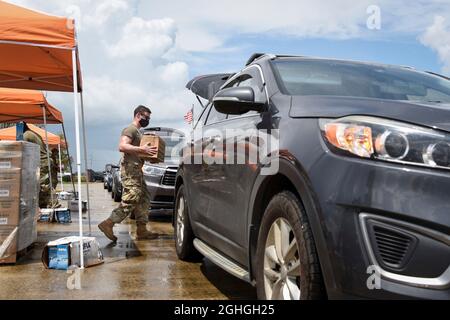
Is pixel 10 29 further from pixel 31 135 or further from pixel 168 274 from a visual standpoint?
pixel 31 135

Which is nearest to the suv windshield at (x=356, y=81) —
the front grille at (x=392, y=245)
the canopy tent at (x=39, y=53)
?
the front grille at (x=392, y=245)

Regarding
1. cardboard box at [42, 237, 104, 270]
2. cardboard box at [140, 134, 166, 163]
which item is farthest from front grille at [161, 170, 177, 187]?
cardboard box at [42, 237, 104, 270]

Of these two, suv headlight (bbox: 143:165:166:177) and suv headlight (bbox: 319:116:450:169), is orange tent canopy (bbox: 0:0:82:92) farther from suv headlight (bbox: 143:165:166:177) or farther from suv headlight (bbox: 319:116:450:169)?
suv headlight (bbox: 319:116:450:169)

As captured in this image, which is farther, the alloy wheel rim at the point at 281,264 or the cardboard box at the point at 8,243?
the cardboard box at the point at 8,243

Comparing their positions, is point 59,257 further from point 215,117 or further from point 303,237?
point 303,237

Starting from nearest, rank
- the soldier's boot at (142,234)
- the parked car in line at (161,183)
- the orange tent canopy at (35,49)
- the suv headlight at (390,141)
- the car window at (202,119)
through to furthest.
A: 1. the suv headlight at (390,141)
2. the orange tent canopy at (35,49)
3. the car window at (202,119)
4. the soldier's boot at (142,234)
5. the parked car in line at (161,183)

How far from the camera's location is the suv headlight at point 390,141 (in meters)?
2.06

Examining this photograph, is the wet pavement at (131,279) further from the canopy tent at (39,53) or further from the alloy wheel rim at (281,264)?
the alloy wheel rim at (281,264)

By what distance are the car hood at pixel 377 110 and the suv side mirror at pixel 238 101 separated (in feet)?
1.49

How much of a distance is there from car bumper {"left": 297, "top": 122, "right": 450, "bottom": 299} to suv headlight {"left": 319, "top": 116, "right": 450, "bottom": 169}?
0.15ft

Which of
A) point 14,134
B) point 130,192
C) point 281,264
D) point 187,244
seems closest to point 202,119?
point 187,244

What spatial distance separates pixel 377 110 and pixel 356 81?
1.21m

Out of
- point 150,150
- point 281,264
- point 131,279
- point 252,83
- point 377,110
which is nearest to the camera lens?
point 377,110

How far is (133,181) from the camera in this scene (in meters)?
6.64
